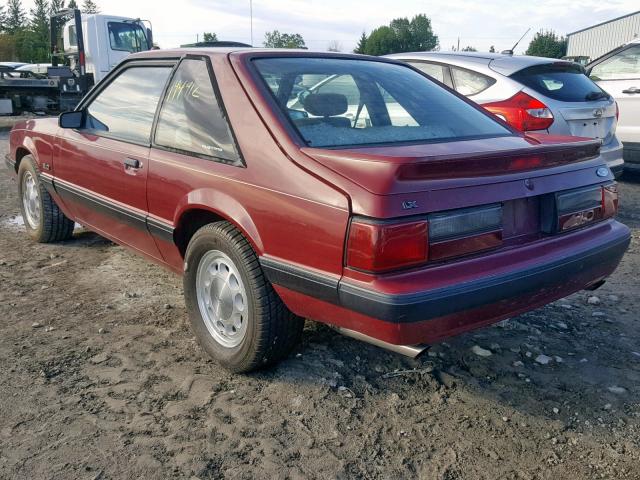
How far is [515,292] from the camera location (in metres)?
2.53

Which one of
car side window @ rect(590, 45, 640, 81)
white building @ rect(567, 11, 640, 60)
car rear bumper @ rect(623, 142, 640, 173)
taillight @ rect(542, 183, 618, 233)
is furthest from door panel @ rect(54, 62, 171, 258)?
white building @ rect(567, 11, 640, 60)

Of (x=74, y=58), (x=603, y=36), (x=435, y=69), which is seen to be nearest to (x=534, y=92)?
(x=435, y=69)

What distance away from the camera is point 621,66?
8047 millimetres

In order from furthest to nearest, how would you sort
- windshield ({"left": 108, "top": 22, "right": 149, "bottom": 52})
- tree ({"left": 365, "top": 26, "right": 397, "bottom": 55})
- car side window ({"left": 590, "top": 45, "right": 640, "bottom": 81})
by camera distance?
1. tree ({"left": 365, "top": 26, "right": 397, "bottom": 55})
2. windshield ({"left": 108, "top": 22, "right": 149, "bottom": 52})
3. car side window ({"left": 590, "top": 45, "right": 640, "bottom": 81})

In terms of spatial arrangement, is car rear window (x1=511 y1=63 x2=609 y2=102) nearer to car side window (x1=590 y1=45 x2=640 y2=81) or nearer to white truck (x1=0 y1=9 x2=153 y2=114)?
car side window (x1=590 y1=45 x2=640 y2=81)

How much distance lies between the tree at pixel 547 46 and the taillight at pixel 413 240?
64.0 metres

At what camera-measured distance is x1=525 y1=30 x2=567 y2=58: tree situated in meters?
61.4

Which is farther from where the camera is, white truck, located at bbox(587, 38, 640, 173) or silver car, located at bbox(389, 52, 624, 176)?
white truck, located at bbox(587, 38, 640, 173)

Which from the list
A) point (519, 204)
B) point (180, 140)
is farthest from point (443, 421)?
point (180, 140)

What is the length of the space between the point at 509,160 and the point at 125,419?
1963 mm

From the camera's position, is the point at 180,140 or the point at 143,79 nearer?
the point at 180,140

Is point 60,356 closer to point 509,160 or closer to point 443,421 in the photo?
point 443,421

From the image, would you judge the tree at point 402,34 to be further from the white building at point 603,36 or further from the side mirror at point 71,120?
the side mirror at point 71,120

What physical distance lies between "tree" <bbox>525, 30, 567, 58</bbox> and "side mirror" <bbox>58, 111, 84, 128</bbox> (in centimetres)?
→ 6305
